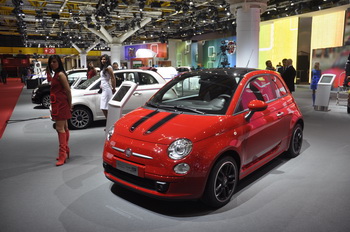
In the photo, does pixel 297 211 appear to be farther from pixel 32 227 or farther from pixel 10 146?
pixel 10 146

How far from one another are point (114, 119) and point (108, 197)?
1.48 meters

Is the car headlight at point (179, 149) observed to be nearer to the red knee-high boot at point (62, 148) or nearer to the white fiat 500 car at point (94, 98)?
the red knee-high boot at point (62, 148)

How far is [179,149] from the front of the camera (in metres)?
2.88

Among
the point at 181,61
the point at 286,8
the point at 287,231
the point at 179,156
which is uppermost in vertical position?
the point at 286,8

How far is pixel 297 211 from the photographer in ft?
10.2

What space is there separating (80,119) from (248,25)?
19.8ft

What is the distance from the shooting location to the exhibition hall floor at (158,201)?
287 cm

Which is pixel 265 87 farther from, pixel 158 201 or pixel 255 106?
pixel 158 201

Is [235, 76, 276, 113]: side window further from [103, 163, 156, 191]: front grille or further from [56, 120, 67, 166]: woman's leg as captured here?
[56, 120, 67, 166]: woman's leg

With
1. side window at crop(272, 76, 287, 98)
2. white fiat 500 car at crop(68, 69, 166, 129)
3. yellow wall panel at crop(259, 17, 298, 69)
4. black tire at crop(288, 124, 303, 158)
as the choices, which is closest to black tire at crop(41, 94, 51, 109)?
white fiat 500 car at crop(68, 69, 166, 129)

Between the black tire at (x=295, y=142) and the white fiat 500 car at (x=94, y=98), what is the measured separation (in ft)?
12.2

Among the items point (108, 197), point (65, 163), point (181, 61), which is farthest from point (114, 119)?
point (181, 61)

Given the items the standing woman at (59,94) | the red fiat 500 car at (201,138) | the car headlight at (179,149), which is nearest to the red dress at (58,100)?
the standing woman at (59,94)

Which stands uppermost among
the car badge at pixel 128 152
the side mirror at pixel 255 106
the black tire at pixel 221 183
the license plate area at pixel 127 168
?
the side mirror at pixel 255 106
